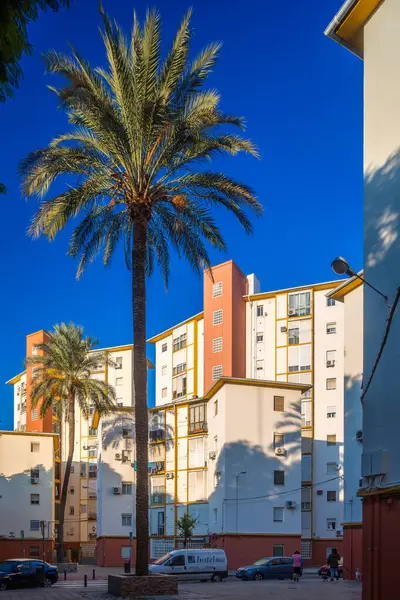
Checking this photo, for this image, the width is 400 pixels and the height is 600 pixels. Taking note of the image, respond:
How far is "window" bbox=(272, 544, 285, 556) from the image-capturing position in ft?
182

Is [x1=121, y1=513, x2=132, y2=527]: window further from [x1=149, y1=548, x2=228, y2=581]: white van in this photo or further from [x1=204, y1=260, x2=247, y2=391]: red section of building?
[x1=149, y1=548, x2=228, y2=581]: white van

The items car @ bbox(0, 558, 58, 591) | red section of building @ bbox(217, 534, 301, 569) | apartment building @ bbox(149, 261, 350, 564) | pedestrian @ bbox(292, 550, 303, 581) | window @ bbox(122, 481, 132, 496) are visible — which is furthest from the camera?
apartment building @ bbox(149, 261, 350, 564)

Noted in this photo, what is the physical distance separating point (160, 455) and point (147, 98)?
47034mm

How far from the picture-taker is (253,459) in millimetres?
56438

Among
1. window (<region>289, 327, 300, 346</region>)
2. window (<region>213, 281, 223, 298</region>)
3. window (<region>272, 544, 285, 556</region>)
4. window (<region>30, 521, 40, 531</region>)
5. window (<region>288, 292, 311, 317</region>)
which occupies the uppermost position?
window (<region>213, 281, 223, 298</region>)

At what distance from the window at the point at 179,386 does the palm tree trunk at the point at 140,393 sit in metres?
59.3

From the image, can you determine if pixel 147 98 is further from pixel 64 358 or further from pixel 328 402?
pixel 328 402

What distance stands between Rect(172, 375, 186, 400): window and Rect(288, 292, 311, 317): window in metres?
14.9

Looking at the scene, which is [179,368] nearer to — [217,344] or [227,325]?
[217,344]

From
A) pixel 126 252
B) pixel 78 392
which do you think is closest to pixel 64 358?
pixel 78 392

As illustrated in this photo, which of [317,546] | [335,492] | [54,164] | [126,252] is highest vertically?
[54,164]

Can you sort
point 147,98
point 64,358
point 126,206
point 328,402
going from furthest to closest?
point 328,402, point 64,358, point 126,206, point 147,98

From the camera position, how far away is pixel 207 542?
57.8 metres

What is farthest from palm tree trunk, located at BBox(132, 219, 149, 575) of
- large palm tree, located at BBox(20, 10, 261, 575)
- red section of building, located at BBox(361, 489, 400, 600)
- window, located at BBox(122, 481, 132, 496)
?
window, located at BBox(122, 481, 132, 496)
